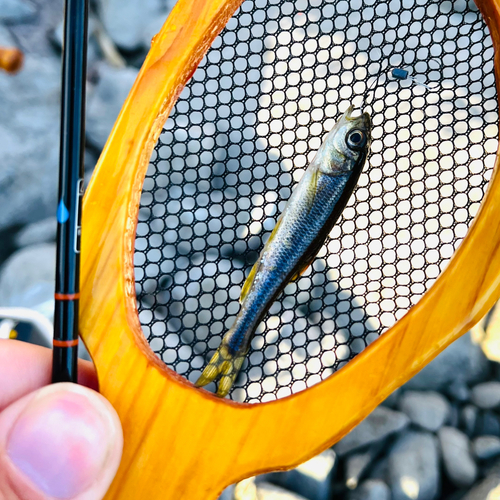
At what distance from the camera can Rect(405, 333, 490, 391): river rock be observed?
1.17 meters

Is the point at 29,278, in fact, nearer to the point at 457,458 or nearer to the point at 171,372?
the point at 171,372

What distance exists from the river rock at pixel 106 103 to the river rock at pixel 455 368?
1.13 meters

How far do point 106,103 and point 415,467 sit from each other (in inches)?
51.8

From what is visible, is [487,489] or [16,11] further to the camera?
[16,11]

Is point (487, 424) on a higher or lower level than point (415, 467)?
higher

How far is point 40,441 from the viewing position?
50 cm

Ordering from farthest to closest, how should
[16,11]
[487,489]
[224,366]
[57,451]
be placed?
1. [16,11]
2. [487,489]
3. [224,366]
4. [57,451]

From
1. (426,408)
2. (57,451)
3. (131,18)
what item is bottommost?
(426,408)

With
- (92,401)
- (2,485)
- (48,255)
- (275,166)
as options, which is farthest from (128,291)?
(48,255)

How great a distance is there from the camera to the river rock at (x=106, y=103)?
1301 millimetres

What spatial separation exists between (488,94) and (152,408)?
1.22 metres

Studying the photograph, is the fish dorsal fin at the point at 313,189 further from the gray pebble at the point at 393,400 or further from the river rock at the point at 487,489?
the river rock at the point at 487,489

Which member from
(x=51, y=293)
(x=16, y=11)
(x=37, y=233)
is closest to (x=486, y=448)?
(x=51, y=293)

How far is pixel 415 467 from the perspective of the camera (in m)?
1.09
